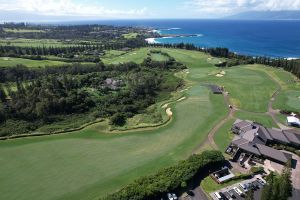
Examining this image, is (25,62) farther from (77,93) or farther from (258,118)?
(258,118)

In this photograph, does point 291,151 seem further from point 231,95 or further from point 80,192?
point 80,192

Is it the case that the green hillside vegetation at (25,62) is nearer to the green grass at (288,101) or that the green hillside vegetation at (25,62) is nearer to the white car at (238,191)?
the green grass at (288,101)


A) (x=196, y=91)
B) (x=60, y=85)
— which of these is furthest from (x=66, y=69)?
(x=196, y=91)

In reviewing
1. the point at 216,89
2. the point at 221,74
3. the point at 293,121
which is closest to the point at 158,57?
the point at 221,74

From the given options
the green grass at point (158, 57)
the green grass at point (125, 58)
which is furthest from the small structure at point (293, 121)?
the green grass at point (125, 58)

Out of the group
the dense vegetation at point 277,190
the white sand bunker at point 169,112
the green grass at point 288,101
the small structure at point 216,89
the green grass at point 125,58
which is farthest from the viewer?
the green grass at point 125,58

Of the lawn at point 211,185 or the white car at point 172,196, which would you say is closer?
the white car at point 172,196

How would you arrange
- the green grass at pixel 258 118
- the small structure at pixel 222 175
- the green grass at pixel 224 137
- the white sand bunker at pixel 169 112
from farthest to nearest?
the white sand bunker at pixel 169 112, the green grass at pixel 258 118, the green grass at pixel 224 137, the small structure at pixel 222 175
